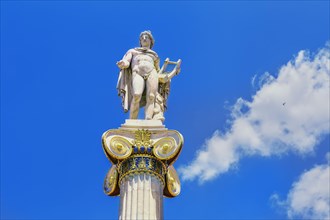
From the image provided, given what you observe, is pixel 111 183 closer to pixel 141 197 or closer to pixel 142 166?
pixel 142 166

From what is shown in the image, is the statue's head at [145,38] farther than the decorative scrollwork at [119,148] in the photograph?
Yes

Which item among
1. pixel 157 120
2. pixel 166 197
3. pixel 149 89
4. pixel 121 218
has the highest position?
pixel 149 89

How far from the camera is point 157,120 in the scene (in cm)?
2583

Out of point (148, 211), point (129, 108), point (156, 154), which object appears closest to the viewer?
point (148, 211)

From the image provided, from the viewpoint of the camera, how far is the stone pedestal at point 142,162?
2352 cm

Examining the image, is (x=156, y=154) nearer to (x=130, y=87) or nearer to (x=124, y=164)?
(x=124, y=164)

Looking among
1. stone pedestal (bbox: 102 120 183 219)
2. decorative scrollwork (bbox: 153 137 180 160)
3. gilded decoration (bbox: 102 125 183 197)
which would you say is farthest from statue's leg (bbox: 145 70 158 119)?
decorative scrollwork (bbox: 153 137 180 160)

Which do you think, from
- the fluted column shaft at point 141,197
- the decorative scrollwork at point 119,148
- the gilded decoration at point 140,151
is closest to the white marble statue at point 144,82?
the gilded decoration at point 140,151

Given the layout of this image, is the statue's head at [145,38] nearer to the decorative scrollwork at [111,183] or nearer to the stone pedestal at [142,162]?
the stone pedestal at [142,162]

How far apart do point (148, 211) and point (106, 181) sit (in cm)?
334

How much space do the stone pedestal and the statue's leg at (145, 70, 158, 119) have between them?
2.99 ft

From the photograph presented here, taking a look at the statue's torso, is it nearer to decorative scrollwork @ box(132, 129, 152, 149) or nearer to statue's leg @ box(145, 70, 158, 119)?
statue's leg @ box(145, 70, 158, 119)

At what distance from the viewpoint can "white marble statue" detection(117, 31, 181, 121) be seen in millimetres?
26656

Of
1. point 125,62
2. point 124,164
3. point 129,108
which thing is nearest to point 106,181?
point 124,164
